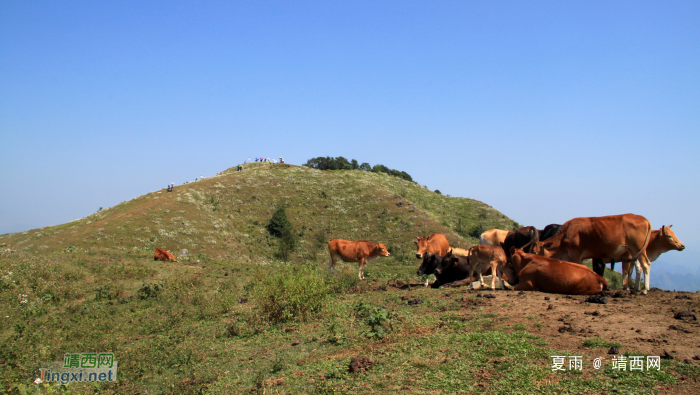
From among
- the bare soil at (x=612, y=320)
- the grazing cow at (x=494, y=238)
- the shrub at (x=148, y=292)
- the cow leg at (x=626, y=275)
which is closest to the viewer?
the bare soil at (x=612, y=320)

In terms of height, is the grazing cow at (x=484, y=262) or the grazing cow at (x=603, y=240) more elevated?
the grazing cow at (x=603, y=240)

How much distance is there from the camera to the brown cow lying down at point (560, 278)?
10594 millimetres

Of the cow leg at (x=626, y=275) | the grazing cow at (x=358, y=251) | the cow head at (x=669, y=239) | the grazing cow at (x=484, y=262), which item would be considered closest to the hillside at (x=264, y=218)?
the grazing cow at (x=358, y=251)

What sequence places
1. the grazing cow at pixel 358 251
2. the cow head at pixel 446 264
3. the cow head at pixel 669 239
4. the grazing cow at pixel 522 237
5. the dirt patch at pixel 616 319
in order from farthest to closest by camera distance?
the grazing cow at pixel 358 251 < the grazing cow at pixel 522 237 < the cow head at pixel 446 264 < the cow head at pixel 669 239 < the dirt patch at pixel 616 319

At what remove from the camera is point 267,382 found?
257 inches

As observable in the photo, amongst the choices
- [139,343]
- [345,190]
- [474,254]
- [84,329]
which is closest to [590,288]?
[474,254]

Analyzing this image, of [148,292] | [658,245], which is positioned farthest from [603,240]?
[148,292]

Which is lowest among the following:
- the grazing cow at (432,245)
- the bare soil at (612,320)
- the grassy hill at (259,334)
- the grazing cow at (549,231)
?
the grassy hill at (259,334)

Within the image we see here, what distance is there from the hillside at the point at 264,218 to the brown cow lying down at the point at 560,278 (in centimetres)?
2558

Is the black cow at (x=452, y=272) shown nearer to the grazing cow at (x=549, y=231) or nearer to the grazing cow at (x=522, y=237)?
the grazing cow at (x=522, y=237)

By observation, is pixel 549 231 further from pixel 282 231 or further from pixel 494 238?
pixel 282 231

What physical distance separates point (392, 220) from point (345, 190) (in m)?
14.2

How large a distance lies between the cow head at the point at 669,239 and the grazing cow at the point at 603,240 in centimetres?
107

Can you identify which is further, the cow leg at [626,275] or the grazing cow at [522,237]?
the grazing cow at [522,237]
